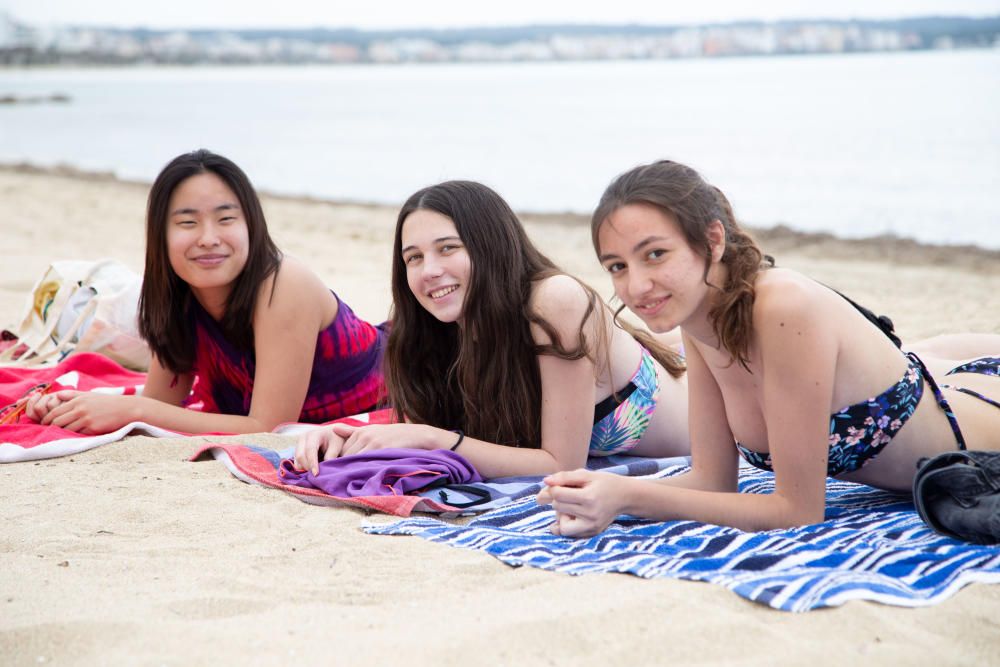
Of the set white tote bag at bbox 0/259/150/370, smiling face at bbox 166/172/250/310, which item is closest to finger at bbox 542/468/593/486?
smiling face at bbox 166/172/250/310

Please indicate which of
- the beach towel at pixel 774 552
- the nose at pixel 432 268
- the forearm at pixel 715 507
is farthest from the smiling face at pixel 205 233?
the forearm at pixel 715 507

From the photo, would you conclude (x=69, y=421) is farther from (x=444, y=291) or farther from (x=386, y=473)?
(x=444, y=291)

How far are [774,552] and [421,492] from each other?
4.02ft

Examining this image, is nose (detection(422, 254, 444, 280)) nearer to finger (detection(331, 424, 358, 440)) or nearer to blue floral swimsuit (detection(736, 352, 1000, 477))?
finger (detection(331, 424, 358, 440))

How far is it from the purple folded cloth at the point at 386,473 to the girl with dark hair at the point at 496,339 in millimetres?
57

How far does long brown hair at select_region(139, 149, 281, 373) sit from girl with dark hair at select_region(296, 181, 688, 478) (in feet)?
2.49

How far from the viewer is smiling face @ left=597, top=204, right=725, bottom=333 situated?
9.27 ft

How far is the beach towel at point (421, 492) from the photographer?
3307 millimetres

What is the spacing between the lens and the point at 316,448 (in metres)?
3.57

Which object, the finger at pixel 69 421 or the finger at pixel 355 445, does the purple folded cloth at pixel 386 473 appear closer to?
the finger at pixel 355 445

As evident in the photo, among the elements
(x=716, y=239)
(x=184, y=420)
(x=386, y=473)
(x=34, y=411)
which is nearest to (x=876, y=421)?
(x=716, y=239)

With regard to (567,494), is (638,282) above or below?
above

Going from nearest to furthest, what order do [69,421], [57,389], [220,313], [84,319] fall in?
[69,421] < [220,313] < [57,389] < [84,319]

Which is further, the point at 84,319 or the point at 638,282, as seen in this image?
the point at 84,319
